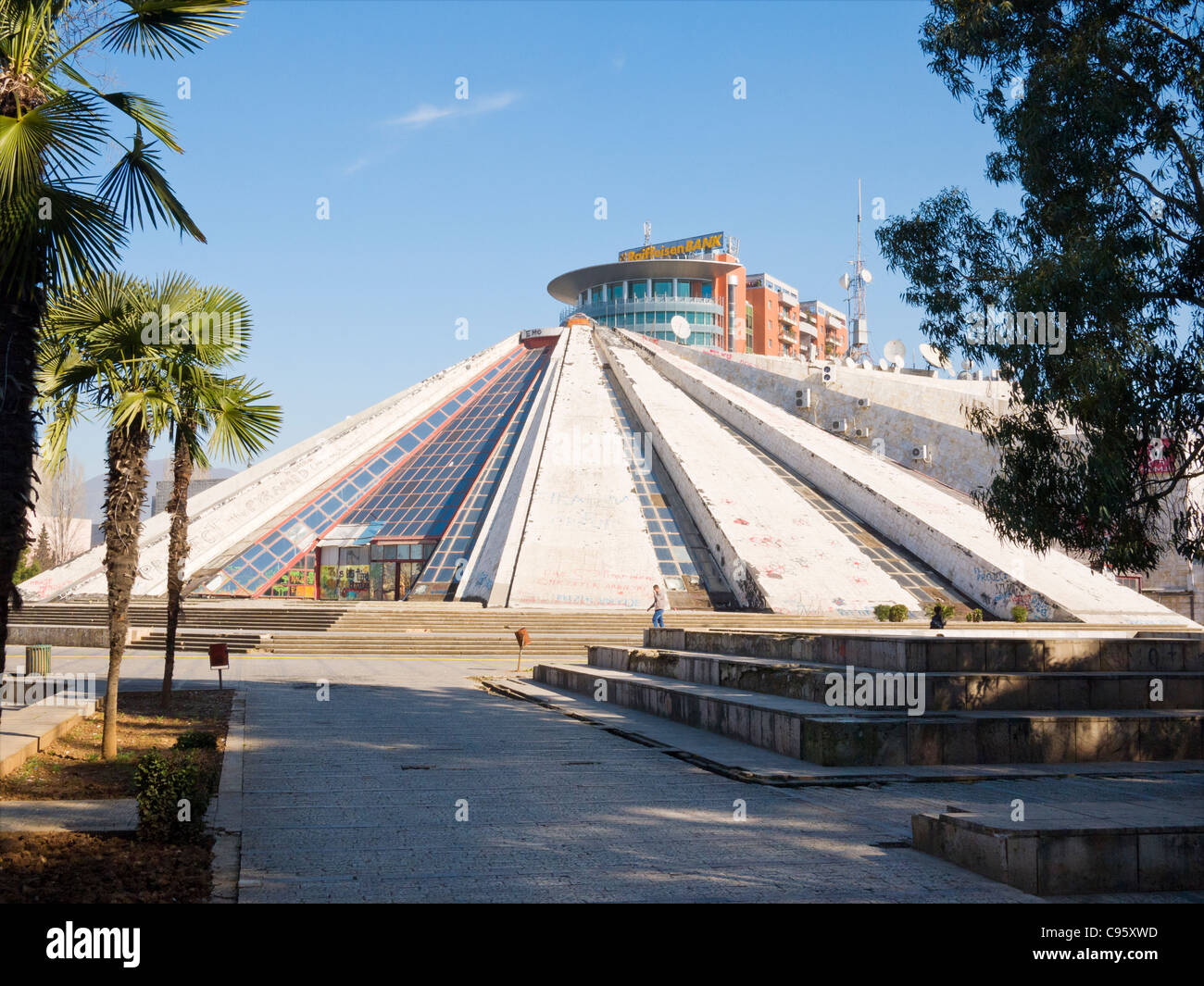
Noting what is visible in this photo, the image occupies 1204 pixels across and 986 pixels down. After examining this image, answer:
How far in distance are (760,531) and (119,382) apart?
26496 millimetres

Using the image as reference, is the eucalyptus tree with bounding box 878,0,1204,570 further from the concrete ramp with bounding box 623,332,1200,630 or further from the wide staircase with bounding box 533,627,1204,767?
the concrete ramp with bounding box 623,332,1200,630

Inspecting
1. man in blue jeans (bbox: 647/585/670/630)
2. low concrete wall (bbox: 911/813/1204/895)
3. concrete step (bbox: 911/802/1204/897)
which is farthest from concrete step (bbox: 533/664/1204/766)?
man in blue jeans (bbox: 647/585/670/630)

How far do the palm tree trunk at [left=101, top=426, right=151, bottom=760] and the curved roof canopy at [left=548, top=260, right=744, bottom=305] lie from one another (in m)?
71.8

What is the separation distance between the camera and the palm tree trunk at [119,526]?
998 cm

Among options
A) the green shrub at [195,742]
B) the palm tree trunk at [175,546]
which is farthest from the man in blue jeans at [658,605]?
the green shrub at [195,742]

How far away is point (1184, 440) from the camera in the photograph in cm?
1041

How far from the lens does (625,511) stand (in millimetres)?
35438

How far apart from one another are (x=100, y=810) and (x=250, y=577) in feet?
96.3

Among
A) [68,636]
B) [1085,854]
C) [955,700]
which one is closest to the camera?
[1085,854]

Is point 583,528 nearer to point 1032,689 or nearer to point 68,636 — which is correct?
point 68,636

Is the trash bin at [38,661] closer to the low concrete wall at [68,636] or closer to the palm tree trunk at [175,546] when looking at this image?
the palm tree trunk at [175,546]

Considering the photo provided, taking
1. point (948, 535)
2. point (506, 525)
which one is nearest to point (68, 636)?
point (506, 525)

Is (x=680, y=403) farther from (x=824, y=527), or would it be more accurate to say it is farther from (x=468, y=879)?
(x=468, y=879)
